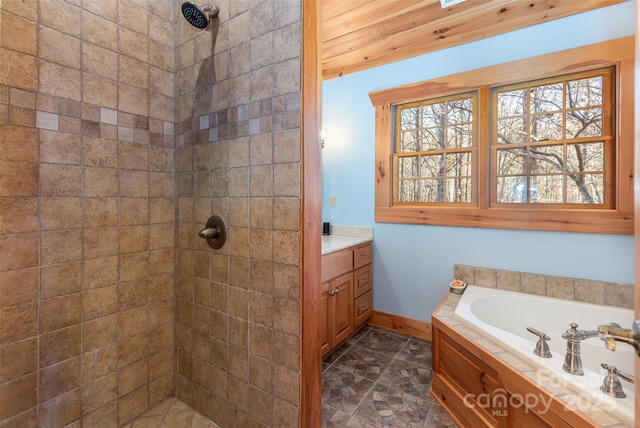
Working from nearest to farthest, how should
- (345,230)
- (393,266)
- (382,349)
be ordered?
(382,349) → (393,266) → (345,230)

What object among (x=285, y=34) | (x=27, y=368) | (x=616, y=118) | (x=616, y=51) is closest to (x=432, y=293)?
(x=616, y=118)

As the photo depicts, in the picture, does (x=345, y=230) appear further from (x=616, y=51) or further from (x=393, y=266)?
(x=616, y=51)

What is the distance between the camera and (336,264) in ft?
6.59

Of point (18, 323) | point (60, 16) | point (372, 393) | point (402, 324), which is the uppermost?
point (60, 16)

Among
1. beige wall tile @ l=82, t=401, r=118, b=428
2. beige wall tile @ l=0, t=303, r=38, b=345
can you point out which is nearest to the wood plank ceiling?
beige wall tile @ l=0, t=303, r=38, b=345

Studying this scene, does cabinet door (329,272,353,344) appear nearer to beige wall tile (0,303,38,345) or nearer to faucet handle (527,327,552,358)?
faucet handle (527,327,552,358)

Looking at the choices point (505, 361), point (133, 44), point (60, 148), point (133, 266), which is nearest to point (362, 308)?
point (505, 361)

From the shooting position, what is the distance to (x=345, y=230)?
2775mm

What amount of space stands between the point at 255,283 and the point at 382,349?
1.57 metres

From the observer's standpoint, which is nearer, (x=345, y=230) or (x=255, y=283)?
(x=255, y=283)

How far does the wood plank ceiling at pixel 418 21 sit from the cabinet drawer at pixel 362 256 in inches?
70.2

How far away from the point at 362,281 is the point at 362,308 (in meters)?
0.26

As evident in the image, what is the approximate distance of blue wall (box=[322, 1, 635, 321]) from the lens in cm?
179

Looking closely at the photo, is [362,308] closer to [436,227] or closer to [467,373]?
[436,227]
